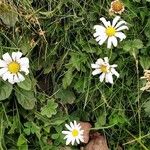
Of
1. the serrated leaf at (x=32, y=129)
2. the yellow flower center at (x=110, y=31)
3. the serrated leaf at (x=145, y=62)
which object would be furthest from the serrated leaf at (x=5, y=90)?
the serrated leaf at (x=145, y=62)

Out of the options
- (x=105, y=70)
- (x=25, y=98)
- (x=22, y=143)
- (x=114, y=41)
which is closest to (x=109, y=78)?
(x=105, y=70)

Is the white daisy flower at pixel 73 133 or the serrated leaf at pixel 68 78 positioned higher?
the serrated leaf at pixel 68 78

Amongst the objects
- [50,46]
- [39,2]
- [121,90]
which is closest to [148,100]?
[121,90]

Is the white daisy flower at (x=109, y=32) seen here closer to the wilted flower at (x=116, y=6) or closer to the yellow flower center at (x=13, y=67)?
the wilted flower at (x=116, y=6)

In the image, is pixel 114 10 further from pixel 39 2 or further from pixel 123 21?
pixel 39 2

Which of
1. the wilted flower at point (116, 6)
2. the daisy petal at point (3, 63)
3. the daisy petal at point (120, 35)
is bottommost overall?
the daisy petal at point (3, 63)

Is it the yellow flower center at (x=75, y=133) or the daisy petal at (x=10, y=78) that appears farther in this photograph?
the yellow flower center at (x=75, y=133)
